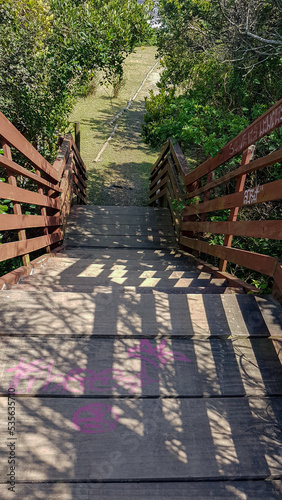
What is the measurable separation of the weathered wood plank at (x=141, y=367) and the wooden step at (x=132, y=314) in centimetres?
5

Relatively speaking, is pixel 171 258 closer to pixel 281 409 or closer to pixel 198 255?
pixel 198 255

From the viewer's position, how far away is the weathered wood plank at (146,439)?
1.25 m

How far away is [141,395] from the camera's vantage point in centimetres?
147

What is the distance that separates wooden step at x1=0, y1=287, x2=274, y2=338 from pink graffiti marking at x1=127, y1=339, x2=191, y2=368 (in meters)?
0.07

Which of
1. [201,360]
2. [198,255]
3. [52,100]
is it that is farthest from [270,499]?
[52,100]

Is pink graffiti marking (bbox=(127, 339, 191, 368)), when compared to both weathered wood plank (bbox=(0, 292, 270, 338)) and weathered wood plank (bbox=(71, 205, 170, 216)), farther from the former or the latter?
weathered wood plank (bbox=(71, 205, 170, 216))

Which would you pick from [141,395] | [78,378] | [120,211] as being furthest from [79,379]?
[120,211]

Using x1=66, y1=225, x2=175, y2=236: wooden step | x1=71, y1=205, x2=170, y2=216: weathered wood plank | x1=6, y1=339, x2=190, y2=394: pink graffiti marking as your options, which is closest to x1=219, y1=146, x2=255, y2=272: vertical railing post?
x1=6, y1=339, x2=190, y2=394: pink graffiti marking

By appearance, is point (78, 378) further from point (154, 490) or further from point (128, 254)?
point (128, 254)

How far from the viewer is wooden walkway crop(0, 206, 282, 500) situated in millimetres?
1239

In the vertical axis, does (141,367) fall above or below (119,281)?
below

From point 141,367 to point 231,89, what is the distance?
5125mm

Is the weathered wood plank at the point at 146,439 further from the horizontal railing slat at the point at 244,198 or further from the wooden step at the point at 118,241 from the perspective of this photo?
the wooden step at the point at 118,241

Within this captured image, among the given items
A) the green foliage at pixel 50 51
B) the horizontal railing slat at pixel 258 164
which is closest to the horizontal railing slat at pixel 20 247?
the horizontal railing slat at pixel 258 164
